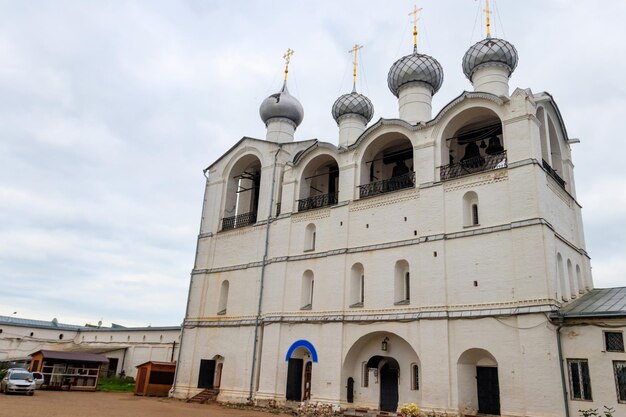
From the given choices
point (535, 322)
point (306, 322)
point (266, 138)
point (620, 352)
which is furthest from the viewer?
point (266, 138)

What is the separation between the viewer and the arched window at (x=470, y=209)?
16.6m

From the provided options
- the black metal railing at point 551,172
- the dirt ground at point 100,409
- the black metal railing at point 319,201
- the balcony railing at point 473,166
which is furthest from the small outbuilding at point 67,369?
the black metal railing at point 551,172

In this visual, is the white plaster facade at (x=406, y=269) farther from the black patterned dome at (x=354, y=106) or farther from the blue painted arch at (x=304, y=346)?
the black patterned dome at (x=354, y=106)

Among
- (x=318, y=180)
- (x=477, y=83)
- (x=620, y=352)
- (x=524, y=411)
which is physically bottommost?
(x=524, y=411)

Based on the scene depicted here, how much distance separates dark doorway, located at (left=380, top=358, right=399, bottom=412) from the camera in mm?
17047

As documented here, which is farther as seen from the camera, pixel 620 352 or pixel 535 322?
pixel 535 322

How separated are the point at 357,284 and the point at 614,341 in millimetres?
8575

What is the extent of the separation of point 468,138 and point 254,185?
11.3 meters

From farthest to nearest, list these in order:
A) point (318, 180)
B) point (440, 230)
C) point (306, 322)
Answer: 1. point (318, 180)
2. point (306, 322)
3. point (440, 230)

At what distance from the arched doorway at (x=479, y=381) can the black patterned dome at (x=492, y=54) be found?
11273 millimetres

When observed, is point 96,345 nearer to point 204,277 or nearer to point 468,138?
point 204,277

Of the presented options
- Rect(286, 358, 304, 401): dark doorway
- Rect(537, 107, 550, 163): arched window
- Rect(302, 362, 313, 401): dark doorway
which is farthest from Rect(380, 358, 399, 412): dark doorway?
Rect(537, 107, 550, 163): arched window

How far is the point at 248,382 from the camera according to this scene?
796 inches

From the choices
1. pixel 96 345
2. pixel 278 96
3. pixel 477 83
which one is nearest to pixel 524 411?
pixel 477 83
